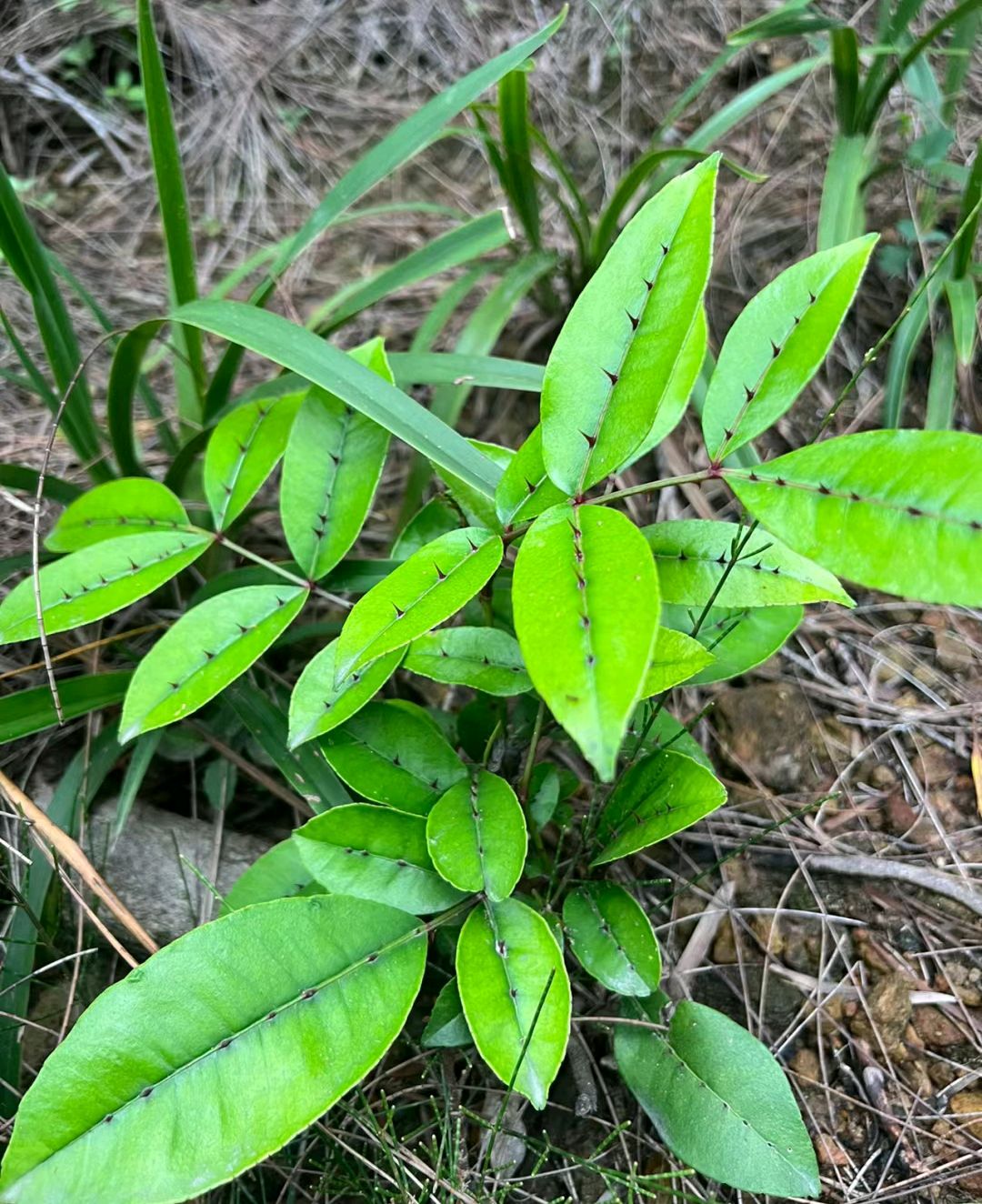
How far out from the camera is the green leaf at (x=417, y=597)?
0.70 m

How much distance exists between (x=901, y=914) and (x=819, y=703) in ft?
1.03

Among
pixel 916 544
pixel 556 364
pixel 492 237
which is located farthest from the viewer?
pixel 492 237

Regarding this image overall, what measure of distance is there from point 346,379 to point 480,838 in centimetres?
54

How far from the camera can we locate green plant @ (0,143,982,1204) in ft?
2.10

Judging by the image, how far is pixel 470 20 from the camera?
2.11 metres

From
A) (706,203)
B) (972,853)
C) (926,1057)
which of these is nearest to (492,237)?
(706,203)

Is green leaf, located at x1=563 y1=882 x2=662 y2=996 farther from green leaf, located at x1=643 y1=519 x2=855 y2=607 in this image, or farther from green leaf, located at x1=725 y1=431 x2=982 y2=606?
green leaf, located at x1=725 y1=431 x2=982 y2=606

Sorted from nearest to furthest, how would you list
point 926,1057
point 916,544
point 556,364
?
1. point 916,544
2. point 556,364
3. point 926,1057

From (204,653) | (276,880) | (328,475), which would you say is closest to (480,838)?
(276,880)

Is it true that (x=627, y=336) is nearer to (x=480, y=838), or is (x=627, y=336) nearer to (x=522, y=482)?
(x=522, y=482)

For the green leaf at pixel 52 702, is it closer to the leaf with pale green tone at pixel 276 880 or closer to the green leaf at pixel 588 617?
the leaf with pale green tone at pixel 276 880

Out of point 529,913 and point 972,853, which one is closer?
point 529,913

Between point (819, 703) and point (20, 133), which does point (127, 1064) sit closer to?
point (819, 703)

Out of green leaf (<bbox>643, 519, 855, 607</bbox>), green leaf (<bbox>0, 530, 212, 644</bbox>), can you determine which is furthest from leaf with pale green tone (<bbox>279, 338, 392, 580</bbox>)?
green leaf (<bbox>643, 519, 855, 607</bbox>)
